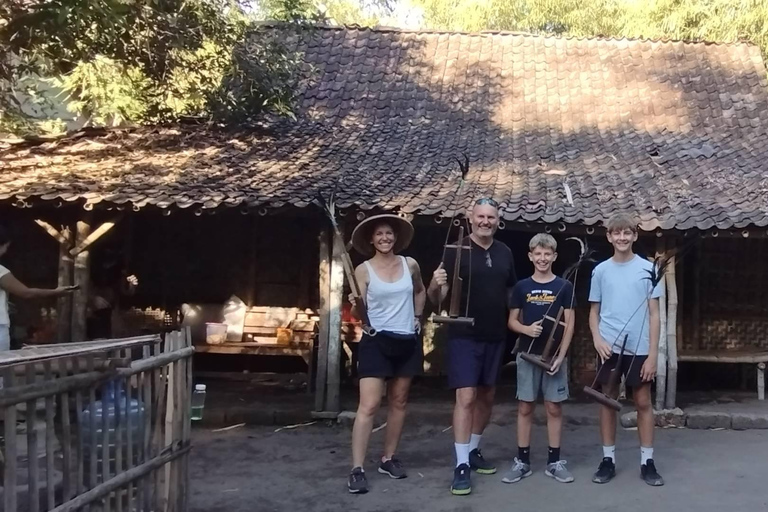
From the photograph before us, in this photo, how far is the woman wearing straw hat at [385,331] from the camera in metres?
4.98

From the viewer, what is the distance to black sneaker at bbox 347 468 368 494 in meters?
5.20

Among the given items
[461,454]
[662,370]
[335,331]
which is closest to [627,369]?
[461,454]

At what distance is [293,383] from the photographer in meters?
9.62

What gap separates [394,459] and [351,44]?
8004 millimetres

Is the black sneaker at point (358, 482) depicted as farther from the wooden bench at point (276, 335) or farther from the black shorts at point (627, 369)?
the wooden bench at point (276, 335)

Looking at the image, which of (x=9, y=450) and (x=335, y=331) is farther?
(x=335, y=331)

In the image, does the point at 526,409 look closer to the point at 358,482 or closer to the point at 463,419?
the point at 463,419

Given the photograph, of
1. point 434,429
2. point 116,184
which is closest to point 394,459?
point 434,429

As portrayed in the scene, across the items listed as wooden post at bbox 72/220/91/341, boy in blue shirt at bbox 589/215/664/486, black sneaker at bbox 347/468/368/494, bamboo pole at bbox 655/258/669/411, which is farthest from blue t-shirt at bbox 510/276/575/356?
wooden post at bbox 72/220/91/341

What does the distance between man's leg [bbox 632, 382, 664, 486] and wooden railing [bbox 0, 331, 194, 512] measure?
9.17ft

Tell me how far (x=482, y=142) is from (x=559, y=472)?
17.2 feet

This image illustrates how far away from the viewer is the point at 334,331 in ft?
25.8

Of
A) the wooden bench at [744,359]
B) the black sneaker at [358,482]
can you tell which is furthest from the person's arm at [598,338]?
the wooden bench at [744,359]

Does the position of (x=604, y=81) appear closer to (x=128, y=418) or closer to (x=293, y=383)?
(x=293, y=383)
